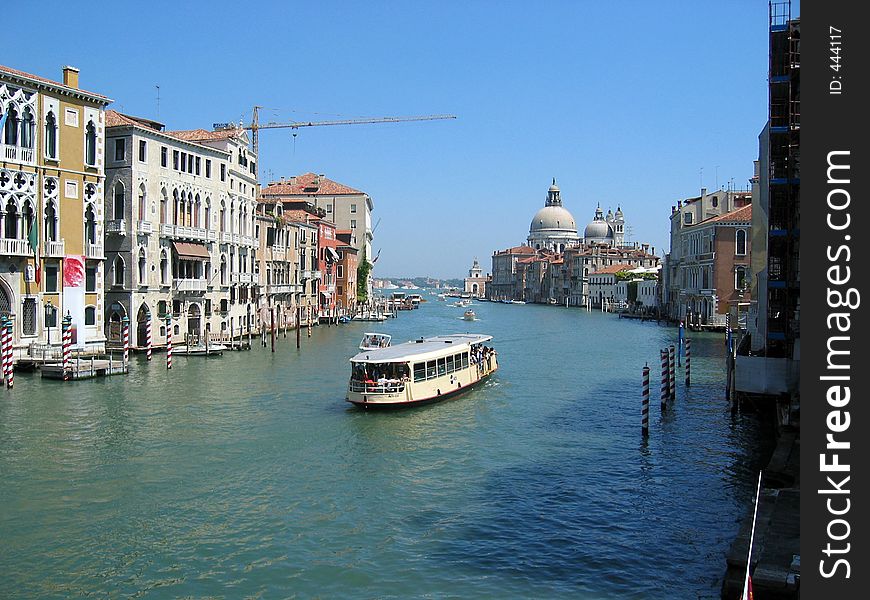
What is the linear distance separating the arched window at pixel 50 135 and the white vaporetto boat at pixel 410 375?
12111mm

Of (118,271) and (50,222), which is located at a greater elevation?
(50,222)

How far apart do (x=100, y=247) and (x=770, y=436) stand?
70.7 feet

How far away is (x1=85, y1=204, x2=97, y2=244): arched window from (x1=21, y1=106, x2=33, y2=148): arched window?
3015 mm

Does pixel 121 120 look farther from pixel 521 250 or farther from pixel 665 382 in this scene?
pixel 521 250

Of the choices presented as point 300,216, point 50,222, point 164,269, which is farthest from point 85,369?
point 300,216

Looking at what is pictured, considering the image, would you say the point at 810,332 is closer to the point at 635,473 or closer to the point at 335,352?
the point at 635,473

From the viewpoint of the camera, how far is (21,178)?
80.8 feet

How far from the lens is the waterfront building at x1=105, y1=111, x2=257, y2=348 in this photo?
98.3 ft

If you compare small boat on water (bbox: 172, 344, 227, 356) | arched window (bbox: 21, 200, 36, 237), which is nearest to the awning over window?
small boat on water (bbox: 172, 344, 227, 356)

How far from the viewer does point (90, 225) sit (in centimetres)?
2758

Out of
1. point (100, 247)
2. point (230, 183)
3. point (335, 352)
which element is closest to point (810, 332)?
point (100, 247)

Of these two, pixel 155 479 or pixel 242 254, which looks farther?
pixel 242 254

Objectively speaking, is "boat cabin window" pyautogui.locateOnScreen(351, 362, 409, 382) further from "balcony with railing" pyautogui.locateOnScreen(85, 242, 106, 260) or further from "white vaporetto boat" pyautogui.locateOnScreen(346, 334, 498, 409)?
"balcony with railing" pyautogui.locateOnScreen(85, 242, 106, 260)

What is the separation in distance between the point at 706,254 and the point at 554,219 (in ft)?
371
